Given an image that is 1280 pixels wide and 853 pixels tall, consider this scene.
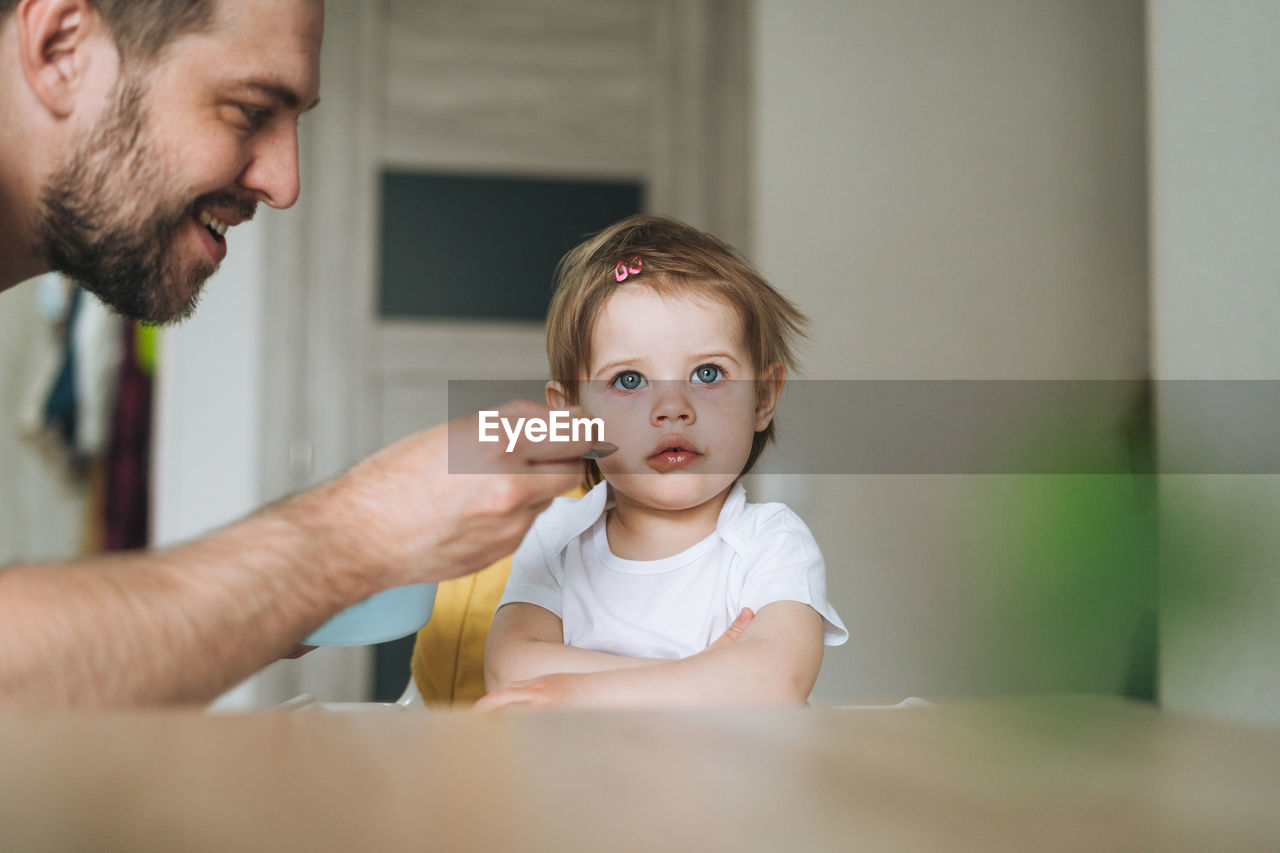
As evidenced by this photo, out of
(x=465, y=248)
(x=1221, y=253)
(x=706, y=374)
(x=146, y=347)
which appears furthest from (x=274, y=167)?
(x=146, y=347)

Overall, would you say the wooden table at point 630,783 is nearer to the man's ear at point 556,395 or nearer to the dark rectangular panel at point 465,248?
the man's ear at point 556,395

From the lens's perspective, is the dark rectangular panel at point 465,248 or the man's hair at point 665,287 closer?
the man's hair at point 665,287

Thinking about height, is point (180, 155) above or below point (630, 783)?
above

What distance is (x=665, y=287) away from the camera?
2.25 ft

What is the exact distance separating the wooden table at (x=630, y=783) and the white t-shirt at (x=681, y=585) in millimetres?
453

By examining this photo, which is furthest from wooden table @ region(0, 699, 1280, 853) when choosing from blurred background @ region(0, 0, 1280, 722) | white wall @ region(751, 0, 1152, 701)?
white wall @ region(751, 0, 1152, 701)

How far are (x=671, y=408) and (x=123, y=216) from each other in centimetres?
52

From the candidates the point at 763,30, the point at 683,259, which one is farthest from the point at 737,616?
the point at 763,30

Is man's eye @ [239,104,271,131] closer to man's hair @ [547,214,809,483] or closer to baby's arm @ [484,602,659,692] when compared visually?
man's hair @ [547,214,809,483]

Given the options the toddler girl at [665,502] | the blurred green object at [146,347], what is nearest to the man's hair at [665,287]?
the toddler girl at [665,502]

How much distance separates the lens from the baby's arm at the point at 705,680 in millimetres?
542

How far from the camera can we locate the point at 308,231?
203 cm

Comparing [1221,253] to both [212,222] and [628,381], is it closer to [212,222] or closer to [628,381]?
[628,381]

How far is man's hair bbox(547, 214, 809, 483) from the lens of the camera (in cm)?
70
